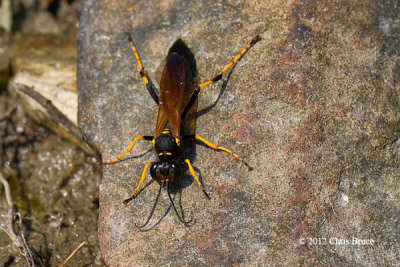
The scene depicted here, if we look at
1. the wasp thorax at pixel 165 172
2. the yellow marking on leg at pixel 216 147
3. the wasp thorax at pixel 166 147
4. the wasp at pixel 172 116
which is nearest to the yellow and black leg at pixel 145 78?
the wasp at pixel 172 116

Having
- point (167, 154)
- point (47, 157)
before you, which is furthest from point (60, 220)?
point (167, 154)

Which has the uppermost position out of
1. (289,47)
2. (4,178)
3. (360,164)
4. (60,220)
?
(289,47)

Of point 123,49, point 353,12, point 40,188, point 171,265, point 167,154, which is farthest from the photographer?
point 40,188

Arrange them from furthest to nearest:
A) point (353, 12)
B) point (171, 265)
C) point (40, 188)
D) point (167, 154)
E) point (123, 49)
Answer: point (40, 188) < point (123, 49) < point (353, 12) < point (167, 154) < point (171, 265)

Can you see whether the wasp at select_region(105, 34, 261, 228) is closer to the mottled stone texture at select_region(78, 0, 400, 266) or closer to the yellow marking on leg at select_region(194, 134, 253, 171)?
the yellow marking on leg at select_region(194, 134, 253, 171)

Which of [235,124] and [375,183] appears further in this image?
[235,124]

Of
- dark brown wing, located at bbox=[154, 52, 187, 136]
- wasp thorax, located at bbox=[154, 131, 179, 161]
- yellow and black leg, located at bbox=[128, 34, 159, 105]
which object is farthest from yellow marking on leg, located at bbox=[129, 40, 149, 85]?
wasp thorax, located at bbox=[154, 131, 179, 161]

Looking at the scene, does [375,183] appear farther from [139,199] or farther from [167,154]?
[139,199]

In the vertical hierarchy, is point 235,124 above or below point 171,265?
above
